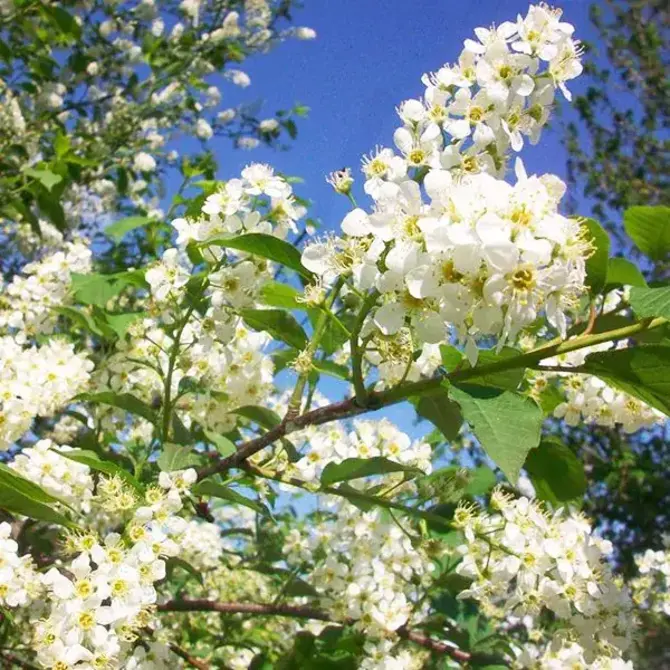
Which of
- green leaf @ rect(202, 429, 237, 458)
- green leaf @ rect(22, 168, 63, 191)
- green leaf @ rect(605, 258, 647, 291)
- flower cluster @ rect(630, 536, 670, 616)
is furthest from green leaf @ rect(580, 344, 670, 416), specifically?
green leaf @ rect(22, 168, 63, 191)

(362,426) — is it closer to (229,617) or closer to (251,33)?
(229,617)

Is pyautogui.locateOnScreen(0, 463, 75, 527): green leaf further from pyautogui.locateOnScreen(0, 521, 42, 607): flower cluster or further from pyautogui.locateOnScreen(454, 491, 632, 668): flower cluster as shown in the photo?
pyautogui.locateOnScreen(454, 491, 632, 668): flower cluster

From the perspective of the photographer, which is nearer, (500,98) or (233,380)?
(500,98)

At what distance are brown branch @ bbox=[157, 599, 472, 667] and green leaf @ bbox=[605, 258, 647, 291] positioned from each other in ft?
3.71

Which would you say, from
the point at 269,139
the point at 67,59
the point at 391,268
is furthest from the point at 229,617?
the point at 269,139

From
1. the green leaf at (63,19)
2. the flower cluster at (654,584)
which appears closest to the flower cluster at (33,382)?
the flower cluster at (654,584)

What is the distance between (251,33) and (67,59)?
1.45 metres

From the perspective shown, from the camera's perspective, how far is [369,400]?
1.30m

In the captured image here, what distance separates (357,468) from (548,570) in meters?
0.51

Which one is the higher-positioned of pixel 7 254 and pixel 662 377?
pixel 7 254

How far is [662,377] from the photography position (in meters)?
1.14

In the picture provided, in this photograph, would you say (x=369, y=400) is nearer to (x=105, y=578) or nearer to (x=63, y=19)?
(x=105, y=578)

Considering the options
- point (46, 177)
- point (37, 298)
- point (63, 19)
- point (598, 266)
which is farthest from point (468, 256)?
point (63, 19)

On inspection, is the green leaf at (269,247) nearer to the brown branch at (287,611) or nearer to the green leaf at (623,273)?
the green leaf at (623,273)
